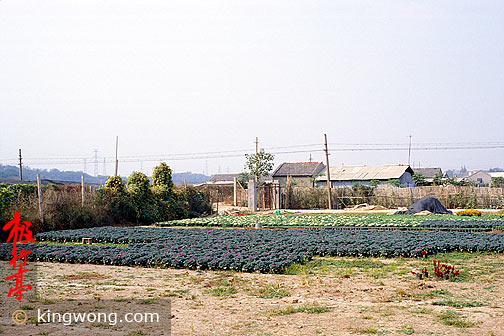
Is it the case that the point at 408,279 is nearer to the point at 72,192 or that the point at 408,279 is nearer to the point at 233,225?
the point at 233,225

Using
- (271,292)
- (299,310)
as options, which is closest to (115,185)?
(271,292)

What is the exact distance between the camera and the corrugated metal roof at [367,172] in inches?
1870

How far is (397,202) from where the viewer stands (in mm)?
33906

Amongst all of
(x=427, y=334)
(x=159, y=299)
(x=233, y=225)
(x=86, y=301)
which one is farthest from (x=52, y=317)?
(x=233, y=225)

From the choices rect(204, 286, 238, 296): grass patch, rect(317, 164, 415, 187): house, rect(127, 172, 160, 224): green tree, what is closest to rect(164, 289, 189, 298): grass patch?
rect(204, 286, 238, 296): grass patch

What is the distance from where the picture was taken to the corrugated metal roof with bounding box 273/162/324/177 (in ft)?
196

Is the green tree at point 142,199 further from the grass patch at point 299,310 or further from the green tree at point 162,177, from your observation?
the grass patch at point 299,310

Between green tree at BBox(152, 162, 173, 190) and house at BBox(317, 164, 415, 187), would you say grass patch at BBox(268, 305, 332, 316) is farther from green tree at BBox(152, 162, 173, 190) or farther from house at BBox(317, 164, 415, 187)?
house at BBox(317, 164, 415, 187)

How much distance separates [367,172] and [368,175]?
93 centimetres

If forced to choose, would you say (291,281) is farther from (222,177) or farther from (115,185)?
(222,177)

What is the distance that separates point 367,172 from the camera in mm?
49688

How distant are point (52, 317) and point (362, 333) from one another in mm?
4063

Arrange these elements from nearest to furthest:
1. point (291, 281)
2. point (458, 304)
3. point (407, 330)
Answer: point (407, 330) → point (458, 304) → point (291, 281)

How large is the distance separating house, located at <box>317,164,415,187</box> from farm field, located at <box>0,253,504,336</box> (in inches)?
1435
